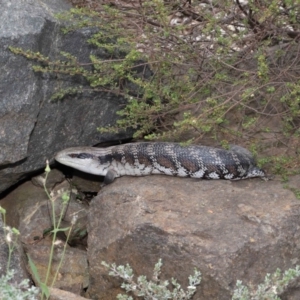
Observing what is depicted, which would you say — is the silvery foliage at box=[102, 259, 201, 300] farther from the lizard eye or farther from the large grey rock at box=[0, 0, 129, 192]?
the lizard eye

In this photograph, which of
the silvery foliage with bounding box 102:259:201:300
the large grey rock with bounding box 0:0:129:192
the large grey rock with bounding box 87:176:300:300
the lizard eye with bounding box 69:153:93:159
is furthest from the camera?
the lizard eye with bounding box 69:153:93:159

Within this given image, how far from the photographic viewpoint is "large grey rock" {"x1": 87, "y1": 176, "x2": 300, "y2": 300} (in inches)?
204

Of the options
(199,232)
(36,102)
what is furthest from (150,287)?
(36,102)

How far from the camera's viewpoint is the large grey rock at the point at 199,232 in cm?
519

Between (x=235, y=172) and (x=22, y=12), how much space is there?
2.45m

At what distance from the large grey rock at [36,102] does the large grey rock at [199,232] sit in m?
0.85

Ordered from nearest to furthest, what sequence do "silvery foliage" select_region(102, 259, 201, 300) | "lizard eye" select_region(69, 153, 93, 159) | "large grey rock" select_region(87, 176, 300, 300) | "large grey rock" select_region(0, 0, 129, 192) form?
"silvery foliage" select_region(102, 259, 201, 300), "large grey rock" select_region(87, 176, 300, 300), "large grey rock" select_region(0, 0, 129, 192), "lizard eye" select_region(69, 153, 93, 159)

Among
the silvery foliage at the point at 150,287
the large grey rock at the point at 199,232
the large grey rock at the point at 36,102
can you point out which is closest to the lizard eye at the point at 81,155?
the large grey rock at the point at 36,102

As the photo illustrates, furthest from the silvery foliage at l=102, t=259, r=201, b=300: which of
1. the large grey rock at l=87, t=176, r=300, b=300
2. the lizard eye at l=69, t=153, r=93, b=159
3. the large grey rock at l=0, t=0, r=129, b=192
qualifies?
the lizard eye at l=69, t=153, r=93, b=159

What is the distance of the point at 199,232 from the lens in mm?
5363

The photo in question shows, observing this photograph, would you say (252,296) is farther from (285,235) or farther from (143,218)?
(143,218)

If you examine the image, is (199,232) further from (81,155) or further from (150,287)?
(81,155)

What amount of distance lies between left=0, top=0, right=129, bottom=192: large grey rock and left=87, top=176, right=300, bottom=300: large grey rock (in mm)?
852

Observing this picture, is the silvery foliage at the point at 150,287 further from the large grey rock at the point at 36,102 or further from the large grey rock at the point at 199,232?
the large grey rock at the point at 36,102
